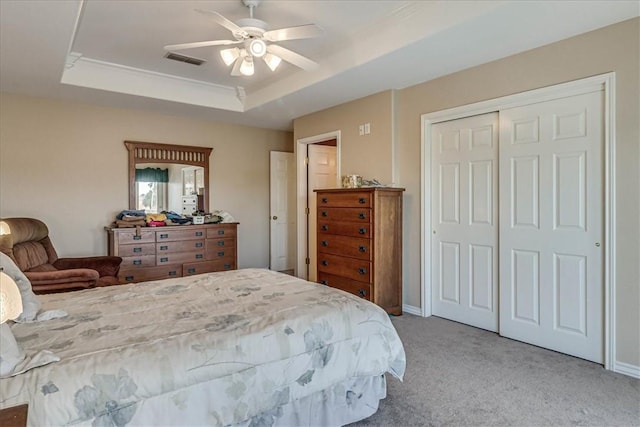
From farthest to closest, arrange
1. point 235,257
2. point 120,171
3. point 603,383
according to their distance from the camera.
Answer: point 235,257, point 120,171, point 603,383

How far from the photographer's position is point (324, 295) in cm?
212

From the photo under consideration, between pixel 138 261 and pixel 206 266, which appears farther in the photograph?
pixel 206 266

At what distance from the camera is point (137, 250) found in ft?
14.6

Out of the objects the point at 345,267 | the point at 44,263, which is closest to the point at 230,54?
the point at 345,267

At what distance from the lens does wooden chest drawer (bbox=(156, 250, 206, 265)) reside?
463 cm

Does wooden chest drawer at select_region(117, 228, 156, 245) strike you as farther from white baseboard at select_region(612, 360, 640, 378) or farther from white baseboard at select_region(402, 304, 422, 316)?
white baseboard at select_region(612, 360, 640, 378)

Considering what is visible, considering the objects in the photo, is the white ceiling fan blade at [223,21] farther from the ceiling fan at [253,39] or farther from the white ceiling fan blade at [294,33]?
the white ceiling fan blade at [294,33]

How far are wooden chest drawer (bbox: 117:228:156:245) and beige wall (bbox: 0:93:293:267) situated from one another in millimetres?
526

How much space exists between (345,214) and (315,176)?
69.0 inches

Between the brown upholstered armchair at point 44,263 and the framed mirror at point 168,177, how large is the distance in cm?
126

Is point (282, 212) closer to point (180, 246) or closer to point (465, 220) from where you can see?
point (180, 246)

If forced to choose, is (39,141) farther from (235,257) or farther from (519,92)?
(519,92)

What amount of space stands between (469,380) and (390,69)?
2690 mm

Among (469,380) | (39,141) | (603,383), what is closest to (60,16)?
(39,141)
